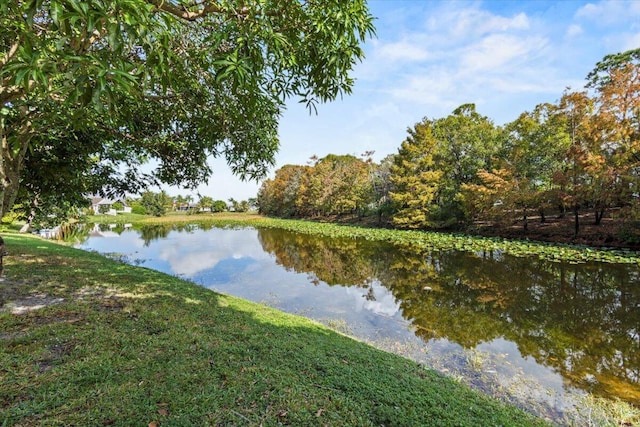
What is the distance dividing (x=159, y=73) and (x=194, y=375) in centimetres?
292

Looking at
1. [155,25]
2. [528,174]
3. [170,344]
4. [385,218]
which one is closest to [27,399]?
[170,344]

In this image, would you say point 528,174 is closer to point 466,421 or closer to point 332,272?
point 332,272

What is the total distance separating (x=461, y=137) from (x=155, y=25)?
85.0 feet

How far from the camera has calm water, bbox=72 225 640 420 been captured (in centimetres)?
480

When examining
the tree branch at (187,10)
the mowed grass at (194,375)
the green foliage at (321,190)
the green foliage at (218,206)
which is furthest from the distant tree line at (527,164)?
the green foliage at (218,206)

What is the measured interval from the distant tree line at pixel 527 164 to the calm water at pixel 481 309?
19.4 feet

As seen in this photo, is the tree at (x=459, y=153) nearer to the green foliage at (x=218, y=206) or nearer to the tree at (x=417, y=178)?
the tree at (x=417, y=178)

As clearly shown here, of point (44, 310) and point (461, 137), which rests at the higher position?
point (461, 137)

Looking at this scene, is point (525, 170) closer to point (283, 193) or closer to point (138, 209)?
point (283, 193)

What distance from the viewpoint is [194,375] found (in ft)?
9.98

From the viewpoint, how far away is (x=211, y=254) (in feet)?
55.7

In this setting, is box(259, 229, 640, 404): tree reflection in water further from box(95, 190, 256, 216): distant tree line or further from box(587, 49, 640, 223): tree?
box(95, 190, 256, 216): distant tree line

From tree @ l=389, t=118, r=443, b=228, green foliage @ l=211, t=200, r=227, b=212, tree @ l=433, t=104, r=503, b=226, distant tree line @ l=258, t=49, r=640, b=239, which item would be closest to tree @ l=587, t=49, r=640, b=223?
distant tree line @ l=258, t=49, r=640, b=239

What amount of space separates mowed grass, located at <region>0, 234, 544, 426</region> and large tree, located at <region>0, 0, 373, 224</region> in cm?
193
